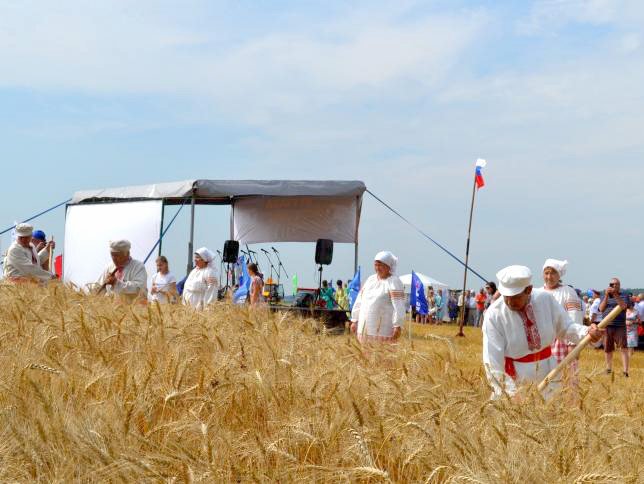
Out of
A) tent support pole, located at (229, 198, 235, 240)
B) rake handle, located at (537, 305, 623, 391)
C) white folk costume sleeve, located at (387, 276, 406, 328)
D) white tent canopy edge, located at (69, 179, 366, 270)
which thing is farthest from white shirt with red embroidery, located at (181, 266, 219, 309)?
tent support pole, located at (229, 198, 235, 240)

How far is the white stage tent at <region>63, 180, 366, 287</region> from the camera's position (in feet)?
53.8

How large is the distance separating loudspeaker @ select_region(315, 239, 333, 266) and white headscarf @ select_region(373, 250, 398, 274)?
8618mm

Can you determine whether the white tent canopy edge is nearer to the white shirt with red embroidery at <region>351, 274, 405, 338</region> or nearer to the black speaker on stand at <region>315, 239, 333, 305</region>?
the black speaker on stand at <region>315, 239, 333, 305</region>

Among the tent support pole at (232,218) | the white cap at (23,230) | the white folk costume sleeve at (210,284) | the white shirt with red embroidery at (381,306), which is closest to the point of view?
the white shirt with red embroidery at (381,306)

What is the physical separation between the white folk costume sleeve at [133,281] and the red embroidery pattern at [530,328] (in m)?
3.52

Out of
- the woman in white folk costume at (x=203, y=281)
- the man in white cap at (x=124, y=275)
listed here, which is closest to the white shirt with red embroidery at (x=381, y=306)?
the man in white cap at (x=124, y=275)

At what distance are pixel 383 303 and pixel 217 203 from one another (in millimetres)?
10794

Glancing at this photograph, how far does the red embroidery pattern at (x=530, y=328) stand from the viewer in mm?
5066

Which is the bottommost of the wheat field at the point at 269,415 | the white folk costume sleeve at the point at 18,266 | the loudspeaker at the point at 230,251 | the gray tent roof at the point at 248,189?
the wheat field at the point at 269,415

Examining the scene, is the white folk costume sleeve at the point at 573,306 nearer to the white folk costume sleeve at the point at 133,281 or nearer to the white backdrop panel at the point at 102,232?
the white folk costume sleeve at the point at 133,281

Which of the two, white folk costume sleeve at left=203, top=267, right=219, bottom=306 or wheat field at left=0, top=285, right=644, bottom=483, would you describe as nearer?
wheat field at left=0, top=285, right=644, bottom=483

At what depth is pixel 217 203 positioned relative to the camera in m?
18.6

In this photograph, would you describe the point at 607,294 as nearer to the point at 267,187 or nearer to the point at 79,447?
the point at 267,187

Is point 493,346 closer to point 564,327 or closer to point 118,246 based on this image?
point 564,327
